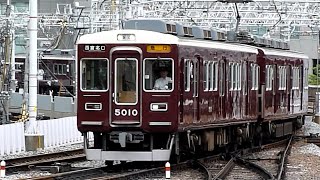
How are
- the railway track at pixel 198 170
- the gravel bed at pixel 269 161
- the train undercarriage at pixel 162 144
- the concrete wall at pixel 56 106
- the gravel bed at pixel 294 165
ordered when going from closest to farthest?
the railway track at pixel 198 170
the train undercarriage at pixel 162 144
the gravel bed at pixel 294 165
the gravel bed at pixel 269 161
the concrete wall at pixel 56 106

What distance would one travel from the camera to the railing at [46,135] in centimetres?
2283

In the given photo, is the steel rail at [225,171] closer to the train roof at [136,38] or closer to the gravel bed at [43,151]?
the train roof at [136,38]

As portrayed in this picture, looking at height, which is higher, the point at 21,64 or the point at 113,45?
the point at 113,45

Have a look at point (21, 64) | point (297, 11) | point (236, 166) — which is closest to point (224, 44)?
point (236, 166)

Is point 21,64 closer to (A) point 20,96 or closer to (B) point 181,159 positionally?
(A) point 20,96

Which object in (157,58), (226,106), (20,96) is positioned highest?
(157,58)

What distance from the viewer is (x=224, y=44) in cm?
2019

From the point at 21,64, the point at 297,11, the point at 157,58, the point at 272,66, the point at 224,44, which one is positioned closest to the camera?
the point at 157,58

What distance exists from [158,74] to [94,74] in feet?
4.26

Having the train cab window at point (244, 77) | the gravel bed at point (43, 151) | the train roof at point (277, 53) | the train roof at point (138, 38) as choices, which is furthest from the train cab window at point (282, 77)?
the train roof at point (138, 38)

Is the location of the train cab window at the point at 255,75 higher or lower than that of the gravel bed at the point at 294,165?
higher

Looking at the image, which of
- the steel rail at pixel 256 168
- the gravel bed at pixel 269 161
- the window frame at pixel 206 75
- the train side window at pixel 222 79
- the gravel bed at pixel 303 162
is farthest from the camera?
the train side window at pixel 222 79

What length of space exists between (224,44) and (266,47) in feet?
19.4

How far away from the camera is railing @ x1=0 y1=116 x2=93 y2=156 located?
22828mm
